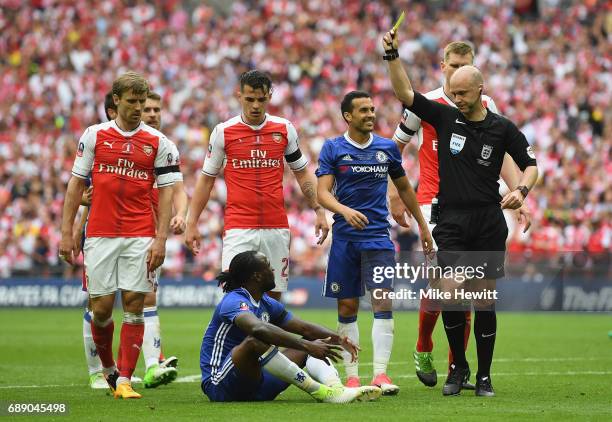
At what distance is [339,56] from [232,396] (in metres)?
24.1

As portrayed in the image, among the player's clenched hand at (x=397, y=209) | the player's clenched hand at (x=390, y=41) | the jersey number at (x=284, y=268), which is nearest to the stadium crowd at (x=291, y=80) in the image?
the player's clenched hand at (x=397, y=209)

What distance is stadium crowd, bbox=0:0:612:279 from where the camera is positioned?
27.7m

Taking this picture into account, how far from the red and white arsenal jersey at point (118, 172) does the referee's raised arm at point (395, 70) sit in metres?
2.20

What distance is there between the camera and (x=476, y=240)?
9969mm

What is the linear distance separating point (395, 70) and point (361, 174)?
1288mm

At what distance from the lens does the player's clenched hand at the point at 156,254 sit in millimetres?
10445

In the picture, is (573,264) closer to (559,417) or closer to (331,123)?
(331,123)

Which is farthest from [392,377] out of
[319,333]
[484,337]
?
[319,333]

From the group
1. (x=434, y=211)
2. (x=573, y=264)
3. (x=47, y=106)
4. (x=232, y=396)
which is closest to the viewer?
(x=232, y=396)

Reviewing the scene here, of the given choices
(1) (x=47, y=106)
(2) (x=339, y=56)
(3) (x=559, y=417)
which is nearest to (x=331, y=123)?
(2) (x=339, y=56)

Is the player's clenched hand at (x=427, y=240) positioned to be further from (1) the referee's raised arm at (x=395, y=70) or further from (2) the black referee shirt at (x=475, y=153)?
(1) the referee's raised arm at (x=395, y=70)

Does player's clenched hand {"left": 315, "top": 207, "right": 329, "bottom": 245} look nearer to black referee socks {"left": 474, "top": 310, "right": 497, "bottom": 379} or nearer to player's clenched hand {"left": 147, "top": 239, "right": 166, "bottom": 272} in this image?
player's clenched hand {"left": 147, "top": 239, "right": 166, "bottom": 272}

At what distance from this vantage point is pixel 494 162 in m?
10.0

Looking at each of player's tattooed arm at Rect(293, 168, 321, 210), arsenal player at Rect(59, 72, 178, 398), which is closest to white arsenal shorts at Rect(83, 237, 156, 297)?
arsenal player at Rect(59, 72, 178, 398)
